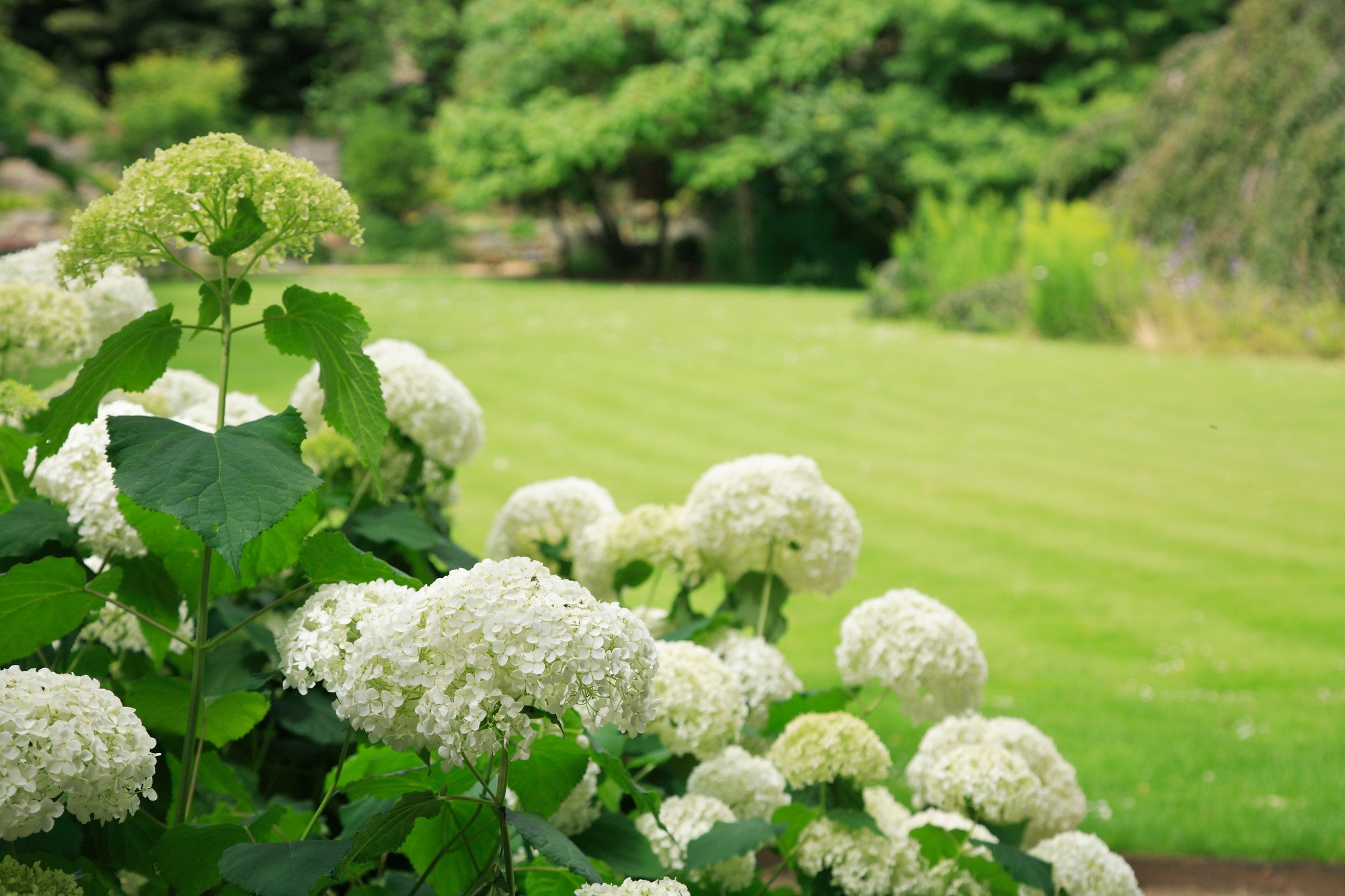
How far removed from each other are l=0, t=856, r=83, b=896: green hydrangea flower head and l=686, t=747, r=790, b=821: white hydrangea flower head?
3.37 ft

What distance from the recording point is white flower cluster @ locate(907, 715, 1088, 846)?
2141 mm

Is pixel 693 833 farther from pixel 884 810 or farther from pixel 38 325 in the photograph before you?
pixel 38 325

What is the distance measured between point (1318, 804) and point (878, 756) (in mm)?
2504

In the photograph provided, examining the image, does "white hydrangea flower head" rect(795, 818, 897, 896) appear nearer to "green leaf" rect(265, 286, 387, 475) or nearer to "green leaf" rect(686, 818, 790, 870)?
"green leaf" rect(686, 818, 790, 870)

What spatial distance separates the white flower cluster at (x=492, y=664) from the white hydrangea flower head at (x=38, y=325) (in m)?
1.10

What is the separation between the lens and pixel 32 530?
4.75 ft

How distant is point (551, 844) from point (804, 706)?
1.04m

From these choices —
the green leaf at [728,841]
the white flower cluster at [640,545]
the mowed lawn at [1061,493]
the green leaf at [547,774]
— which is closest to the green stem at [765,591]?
the white flower cluster at [640,545]

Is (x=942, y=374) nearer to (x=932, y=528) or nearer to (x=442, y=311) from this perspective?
(x=932, y=528)

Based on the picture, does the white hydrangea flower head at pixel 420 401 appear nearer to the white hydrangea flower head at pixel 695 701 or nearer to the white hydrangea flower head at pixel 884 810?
the white hydrangea flower head at pixel 695 701

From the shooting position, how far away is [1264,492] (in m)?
7.43

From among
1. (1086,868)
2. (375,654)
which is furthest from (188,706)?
(1086,868)

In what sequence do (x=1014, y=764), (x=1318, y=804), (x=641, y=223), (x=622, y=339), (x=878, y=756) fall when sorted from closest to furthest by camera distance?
(x=878, y=756) < (x=1014, y=764) < (x=1318, y=804) < (x=622, y=339) < (x=641, y=223)

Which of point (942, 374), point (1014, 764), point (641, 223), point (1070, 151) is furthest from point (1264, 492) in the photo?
point (641, 223)
